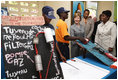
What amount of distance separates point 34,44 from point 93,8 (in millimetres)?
3395

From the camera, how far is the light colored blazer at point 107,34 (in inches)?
69.8

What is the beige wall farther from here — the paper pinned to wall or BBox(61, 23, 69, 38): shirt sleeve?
the paper pinned to wall

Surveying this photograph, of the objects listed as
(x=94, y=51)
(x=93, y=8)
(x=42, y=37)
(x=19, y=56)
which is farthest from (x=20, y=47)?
(x=93, y=8)

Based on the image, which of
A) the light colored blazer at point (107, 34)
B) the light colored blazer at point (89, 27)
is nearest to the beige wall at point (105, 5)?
the light colored blazer at point (89, 27)

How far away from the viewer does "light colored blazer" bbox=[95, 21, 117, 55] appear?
1772 millimetres

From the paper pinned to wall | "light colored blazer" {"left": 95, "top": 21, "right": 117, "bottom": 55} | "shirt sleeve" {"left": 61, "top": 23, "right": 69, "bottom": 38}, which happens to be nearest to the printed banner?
the paper pinned to wall

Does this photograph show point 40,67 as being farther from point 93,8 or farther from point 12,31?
point 93,8

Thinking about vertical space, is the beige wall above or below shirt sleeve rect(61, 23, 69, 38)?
above

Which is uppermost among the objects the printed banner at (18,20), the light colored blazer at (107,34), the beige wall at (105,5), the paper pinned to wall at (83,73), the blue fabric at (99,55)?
the beige wall at (105,5)

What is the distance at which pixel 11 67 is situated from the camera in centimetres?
62

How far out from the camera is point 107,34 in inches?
72.2

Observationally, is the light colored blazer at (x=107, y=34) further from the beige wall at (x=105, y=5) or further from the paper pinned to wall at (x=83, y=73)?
the beige wall at (x=105, y=5)

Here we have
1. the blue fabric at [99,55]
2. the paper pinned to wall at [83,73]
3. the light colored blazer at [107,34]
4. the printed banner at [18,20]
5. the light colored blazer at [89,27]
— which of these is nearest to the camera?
the printed banner at [18,20]

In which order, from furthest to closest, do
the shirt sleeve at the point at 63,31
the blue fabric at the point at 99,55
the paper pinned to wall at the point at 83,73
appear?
the shirt sleeve at the point at 63,31
the blue fabric at the point at 99,55
the paper pinned to wall at the point at 83,73
